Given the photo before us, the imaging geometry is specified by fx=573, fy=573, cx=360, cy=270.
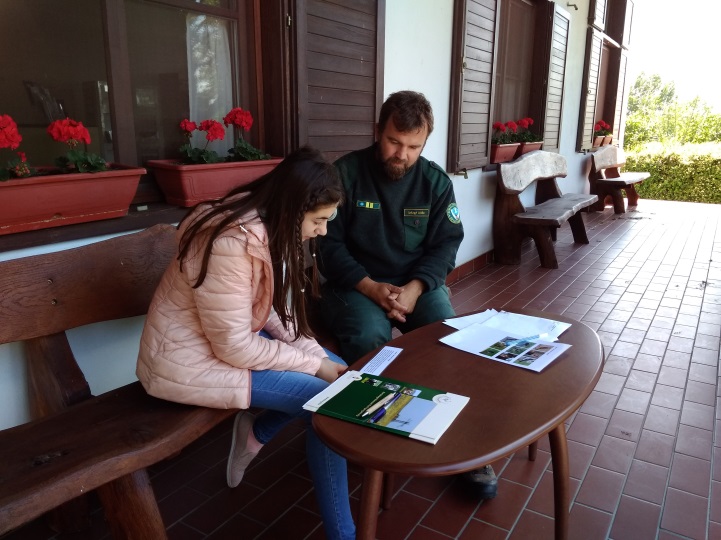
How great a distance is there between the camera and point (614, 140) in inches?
352

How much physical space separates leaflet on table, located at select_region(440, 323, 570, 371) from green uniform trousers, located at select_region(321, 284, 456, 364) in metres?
0.34

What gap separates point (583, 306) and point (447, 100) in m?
1.66

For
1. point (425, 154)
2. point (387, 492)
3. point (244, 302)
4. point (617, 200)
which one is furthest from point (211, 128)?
point (617, 200)

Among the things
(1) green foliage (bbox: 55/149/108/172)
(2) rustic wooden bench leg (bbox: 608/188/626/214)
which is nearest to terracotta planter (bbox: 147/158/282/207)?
(1) green foliage (bbox: 55/149/108/172)

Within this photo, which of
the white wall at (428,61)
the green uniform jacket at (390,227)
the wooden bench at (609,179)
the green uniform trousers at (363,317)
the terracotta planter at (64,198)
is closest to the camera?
the terracotta planter at (64,198)

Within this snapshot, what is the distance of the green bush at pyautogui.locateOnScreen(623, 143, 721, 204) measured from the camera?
29.5ft

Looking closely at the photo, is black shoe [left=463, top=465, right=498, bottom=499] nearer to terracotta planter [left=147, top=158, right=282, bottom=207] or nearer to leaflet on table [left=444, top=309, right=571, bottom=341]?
leaflet on table [left=444, top=309, right=571, bottom=341]

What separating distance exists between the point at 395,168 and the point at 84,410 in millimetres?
1331

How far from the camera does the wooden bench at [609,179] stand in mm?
7453

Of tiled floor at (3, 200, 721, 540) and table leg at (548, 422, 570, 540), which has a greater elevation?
table leg at (548, 422, 570, 540)

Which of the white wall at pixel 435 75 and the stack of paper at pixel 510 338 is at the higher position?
the white wall at pixel 435 75

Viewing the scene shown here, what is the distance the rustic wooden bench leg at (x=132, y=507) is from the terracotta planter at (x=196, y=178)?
110cm

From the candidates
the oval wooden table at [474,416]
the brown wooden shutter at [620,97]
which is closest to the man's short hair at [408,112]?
the oval wooden table at [474,416]

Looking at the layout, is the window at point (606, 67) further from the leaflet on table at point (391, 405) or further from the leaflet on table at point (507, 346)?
the leaflet on table at point (391, 405)
